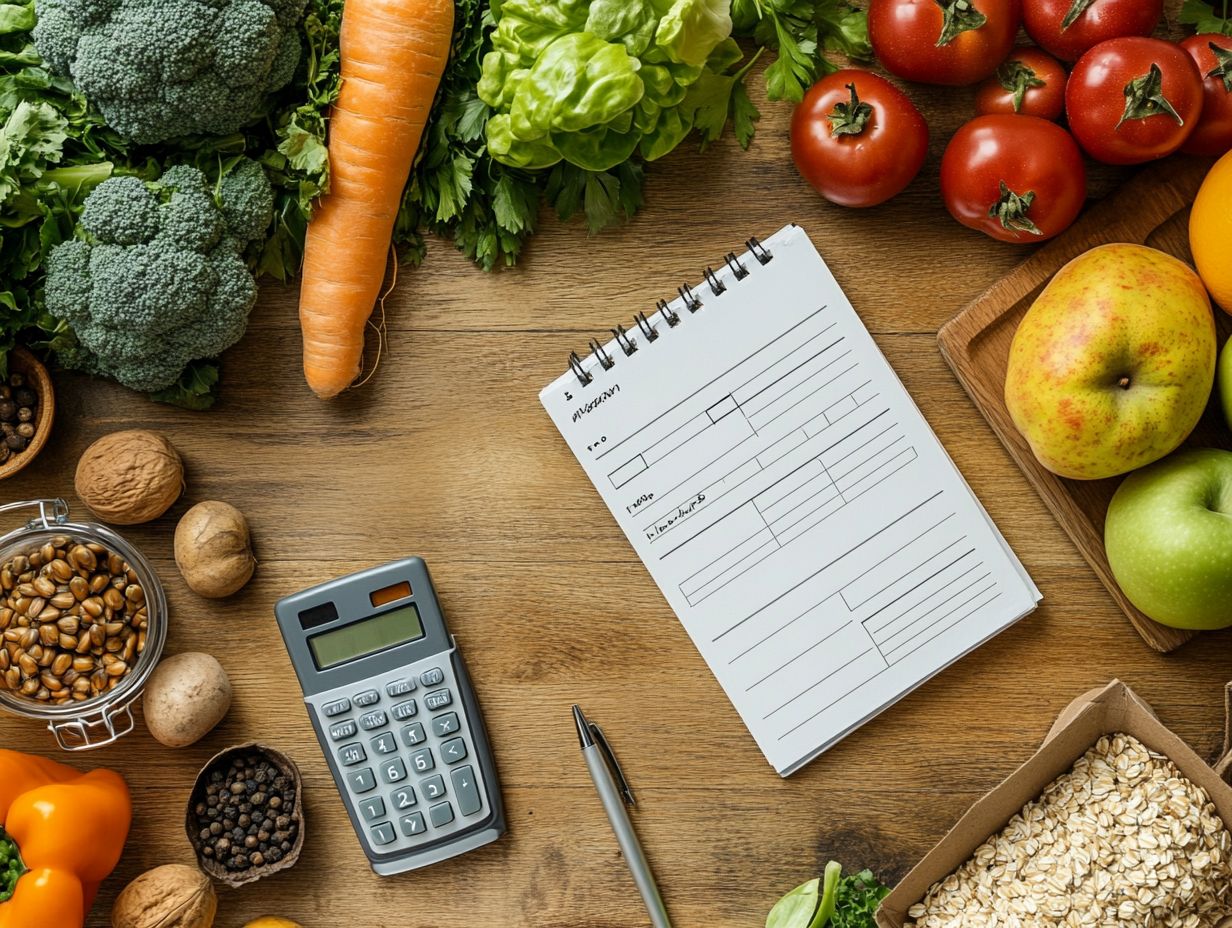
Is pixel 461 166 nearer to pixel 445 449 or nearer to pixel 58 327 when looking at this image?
pixel 445 449

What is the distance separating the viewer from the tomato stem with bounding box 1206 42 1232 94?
3.03ft

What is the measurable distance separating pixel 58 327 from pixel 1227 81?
1146 mm

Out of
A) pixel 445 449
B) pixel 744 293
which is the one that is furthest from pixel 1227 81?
pixel 445 449

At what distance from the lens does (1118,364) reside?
93 centimetres

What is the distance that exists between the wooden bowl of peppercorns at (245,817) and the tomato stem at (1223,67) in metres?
1.13

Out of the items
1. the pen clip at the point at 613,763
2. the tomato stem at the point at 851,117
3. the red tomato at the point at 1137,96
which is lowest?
the pen clip at the point at 613,763

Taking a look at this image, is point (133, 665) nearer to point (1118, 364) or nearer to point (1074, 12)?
point (1118, 364)

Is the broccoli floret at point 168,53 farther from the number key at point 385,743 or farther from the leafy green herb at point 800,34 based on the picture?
the number key at point 385,743

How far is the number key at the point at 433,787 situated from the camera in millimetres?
1041

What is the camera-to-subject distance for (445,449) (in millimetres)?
1077

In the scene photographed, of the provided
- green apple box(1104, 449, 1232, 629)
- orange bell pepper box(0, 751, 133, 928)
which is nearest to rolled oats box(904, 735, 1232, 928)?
green apple box(1104, 449, 1232, 629)

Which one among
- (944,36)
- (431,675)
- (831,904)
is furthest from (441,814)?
(944,36)

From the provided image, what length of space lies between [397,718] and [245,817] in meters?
0.19

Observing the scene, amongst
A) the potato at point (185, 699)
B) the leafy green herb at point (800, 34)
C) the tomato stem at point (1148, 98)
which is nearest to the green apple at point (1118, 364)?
the tomato stem at point (1148, 98)
